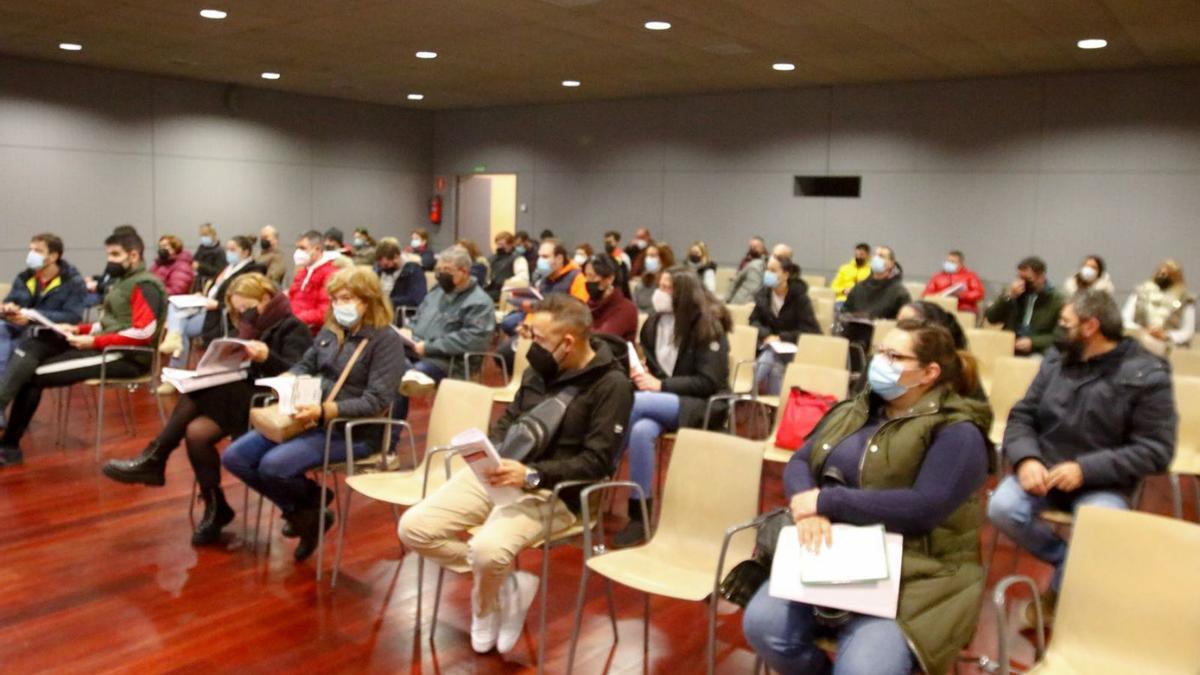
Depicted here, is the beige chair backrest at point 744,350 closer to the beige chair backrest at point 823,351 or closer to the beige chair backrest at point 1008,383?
the beige chair backrest at point 823,351

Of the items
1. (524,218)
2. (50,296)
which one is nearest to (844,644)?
(50,296)

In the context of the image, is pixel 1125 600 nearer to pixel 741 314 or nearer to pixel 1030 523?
pixel 1030 523

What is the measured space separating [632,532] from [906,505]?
213cm

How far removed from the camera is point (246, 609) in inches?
153

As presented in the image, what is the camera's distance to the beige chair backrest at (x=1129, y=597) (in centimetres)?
246

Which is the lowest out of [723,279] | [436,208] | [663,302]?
[723,279]

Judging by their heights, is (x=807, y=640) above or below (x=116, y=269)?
below

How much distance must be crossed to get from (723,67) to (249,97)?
7352 mm

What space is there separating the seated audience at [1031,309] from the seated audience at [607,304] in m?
3.02

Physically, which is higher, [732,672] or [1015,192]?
[1015,192]

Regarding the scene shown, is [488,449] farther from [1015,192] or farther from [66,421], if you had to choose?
[1015,192]

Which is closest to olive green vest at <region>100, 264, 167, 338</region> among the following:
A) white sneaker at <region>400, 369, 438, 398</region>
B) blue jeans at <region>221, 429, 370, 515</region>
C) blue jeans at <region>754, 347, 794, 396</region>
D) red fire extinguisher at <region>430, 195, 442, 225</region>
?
blue jeans at <region>221, 429, 370, 515</region>

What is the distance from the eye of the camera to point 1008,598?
4.23 meters

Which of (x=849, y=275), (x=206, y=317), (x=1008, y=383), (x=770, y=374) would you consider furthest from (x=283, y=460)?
(x=849, y=275)
